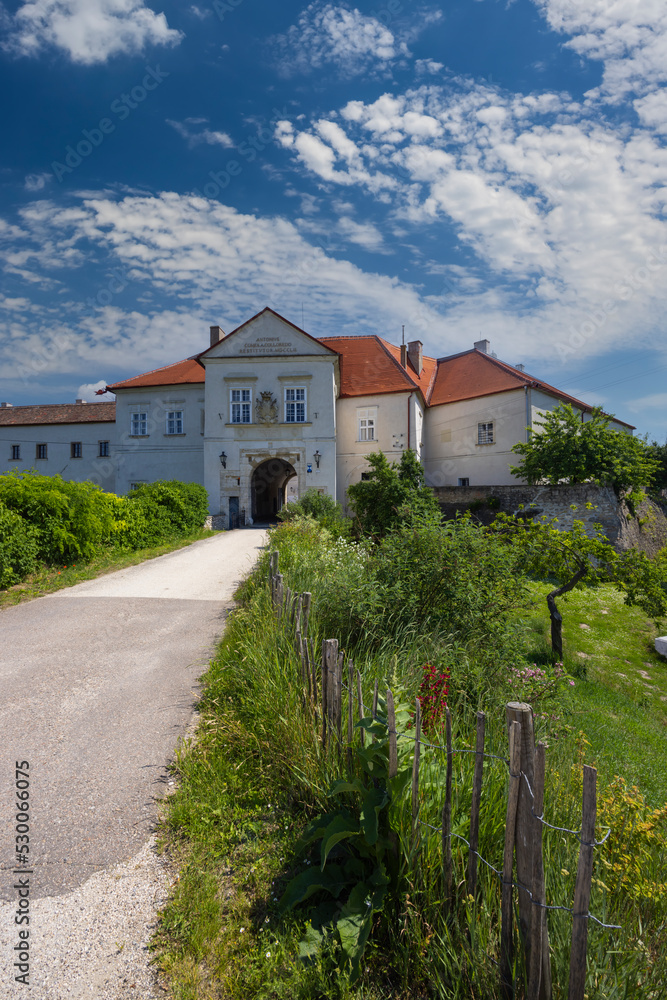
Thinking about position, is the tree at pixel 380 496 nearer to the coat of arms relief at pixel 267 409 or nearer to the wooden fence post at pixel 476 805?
the coat of arms relief at pixel 267 409

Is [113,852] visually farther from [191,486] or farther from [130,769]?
[191,486]

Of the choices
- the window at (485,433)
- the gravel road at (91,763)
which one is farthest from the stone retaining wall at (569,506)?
the gravel road at (91,763)

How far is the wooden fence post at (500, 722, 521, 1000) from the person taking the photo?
205 centimetres

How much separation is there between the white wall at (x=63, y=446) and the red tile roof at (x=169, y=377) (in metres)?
5.68

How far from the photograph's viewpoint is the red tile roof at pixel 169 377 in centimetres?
2969

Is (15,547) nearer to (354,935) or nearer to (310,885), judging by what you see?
(310,885)

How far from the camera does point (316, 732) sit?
3.76 m

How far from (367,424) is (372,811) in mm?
26810

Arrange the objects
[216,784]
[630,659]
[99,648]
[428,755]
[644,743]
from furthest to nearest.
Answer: [630,659], [644,743], [99,648], [216,784], [428,755]

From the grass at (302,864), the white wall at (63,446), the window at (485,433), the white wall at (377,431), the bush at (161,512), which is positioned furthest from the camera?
the white wall at (63,446)

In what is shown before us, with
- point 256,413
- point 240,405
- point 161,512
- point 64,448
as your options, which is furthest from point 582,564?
point 64,448

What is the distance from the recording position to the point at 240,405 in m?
Result: 27.2

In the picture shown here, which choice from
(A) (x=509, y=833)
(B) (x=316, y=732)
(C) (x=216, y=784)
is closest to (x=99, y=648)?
(C) (x=216, y=784)

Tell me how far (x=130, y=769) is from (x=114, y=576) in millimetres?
8157
